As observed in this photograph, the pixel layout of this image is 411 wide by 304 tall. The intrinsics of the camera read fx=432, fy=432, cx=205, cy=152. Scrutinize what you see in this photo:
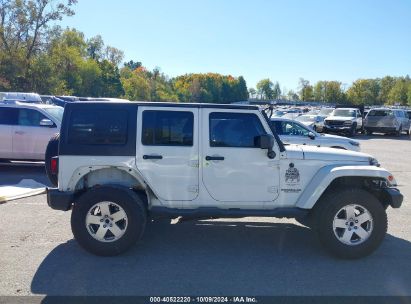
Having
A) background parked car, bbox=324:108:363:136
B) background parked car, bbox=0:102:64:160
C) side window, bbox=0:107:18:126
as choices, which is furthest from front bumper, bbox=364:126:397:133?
side window, bbox=0:107:18:126

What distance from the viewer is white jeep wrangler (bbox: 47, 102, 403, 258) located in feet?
17.1

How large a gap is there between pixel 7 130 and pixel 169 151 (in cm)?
759

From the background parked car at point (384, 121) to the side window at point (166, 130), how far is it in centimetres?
2824

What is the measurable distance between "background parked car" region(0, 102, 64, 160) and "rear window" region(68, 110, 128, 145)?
19.9 feet

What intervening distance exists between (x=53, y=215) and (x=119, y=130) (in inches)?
102

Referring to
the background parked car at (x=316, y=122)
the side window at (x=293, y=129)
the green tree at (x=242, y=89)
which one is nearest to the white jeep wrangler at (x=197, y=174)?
the side window at (x=293, y=129)

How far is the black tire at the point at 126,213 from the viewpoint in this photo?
514cm

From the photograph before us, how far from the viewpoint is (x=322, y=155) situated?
5.43 m

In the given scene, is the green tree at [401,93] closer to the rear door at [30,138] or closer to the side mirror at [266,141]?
the rear door at [30,138]

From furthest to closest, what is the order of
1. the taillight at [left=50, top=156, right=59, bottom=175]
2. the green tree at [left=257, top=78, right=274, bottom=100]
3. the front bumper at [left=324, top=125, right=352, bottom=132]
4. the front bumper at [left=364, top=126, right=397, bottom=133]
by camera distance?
the green tree at [left=257, top=78, right=274, bottom=100] < the front bumper at [left=364, top=126, right=397, bottom=133] < the front bumper at [left=324, top=125, right=352, bottom=132] < the taillight at [left=50, top=156, right=59, bottom=175]

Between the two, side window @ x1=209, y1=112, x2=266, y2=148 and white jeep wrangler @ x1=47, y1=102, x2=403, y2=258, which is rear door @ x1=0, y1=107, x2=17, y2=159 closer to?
white jeep wrangler @ x1=47, y1=102, x2=403, y2=258

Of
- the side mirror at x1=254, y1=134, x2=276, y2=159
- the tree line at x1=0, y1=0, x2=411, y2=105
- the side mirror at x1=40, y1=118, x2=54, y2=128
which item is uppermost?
the tree line at x1=0, y1=0, x2=411, y2=105

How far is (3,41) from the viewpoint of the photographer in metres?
40.8

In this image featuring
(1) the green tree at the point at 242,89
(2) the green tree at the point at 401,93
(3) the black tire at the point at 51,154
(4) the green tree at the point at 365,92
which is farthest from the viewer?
(1) the green tree at the point at 242,89
